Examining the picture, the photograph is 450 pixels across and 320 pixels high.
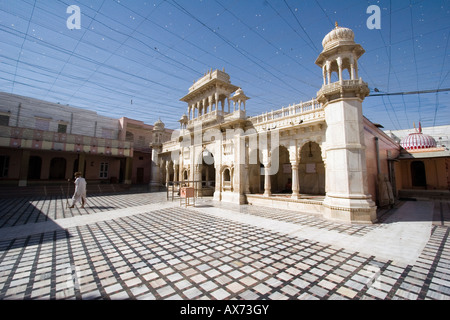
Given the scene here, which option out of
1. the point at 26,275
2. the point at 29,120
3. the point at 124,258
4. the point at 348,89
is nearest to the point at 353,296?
the point at 124,258

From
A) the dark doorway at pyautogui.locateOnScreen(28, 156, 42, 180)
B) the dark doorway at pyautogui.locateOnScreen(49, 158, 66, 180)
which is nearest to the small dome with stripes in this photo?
the dark doorway at pyautogui.locateOnScreen(49, 158, 66, 180)

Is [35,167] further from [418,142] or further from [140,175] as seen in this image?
[418,142]

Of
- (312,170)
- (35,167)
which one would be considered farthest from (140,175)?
(312,170)

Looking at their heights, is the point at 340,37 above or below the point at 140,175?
above

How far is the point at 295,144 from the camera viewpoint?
1111cm

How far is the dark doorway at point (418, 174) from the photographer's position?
62.0ft

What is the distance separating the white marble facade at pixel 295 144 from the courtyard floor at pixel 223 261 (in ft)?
6.96

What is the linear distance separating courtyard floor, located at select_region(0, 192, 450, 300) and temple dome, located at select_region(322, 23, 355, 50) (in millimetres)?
8038

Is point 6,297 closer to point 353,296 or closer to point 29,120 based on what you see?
point 353,296

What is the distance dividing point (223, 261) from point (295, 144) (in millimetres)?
8648

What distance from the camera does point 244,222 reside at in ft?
25.7

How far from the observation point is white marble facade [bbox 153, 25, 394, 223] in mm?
8297

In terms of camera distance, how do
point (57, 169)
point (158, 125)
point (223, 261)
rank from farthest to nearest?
point (158, 125) → point (57, 169) → point (223, 261)
